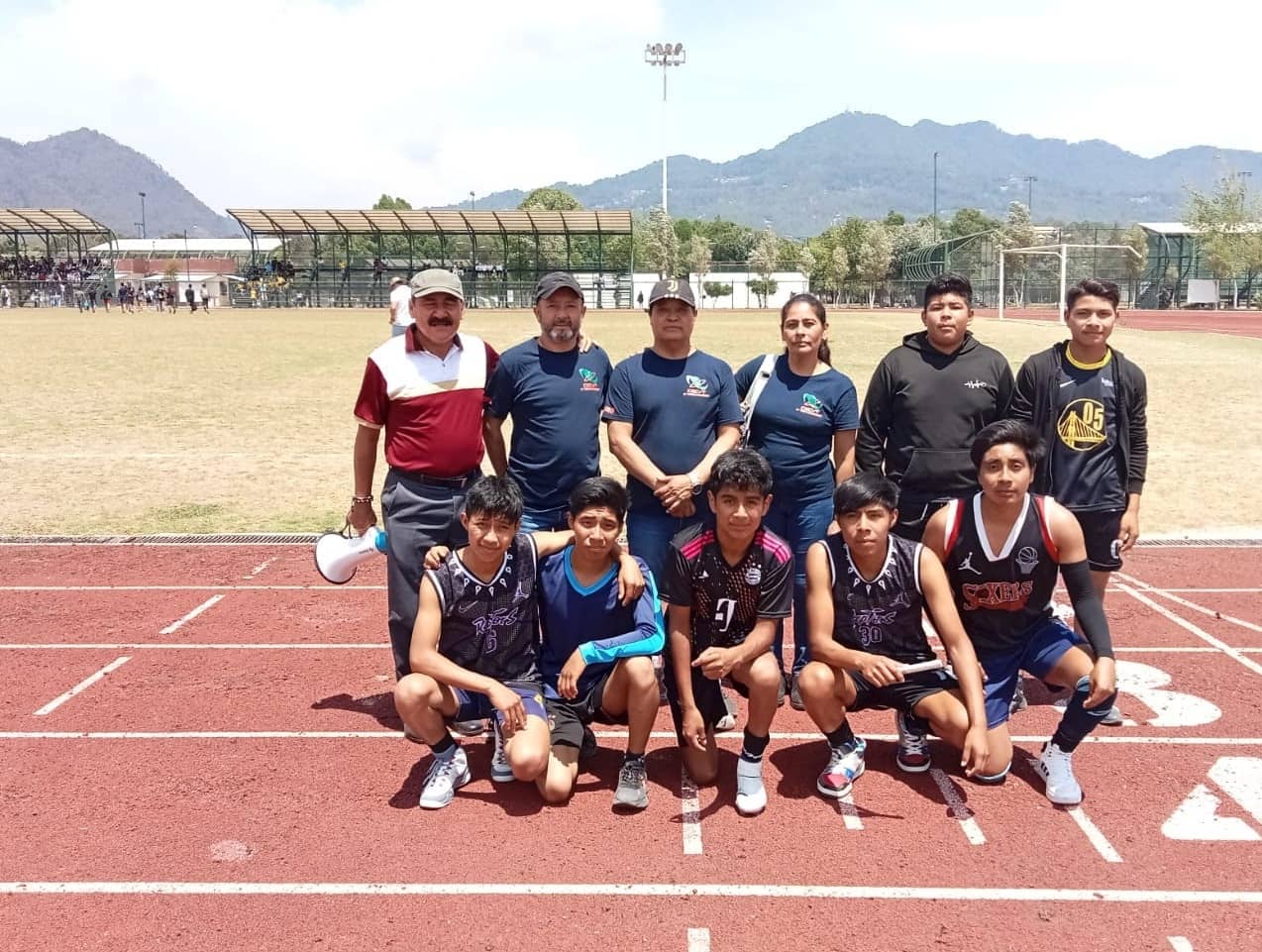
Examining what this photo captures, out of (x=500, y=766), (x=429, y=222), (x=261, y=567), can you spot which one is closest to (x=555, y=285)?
(x=500, y=766)

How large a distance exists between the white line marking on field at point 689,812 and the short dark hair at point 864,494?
1282mm

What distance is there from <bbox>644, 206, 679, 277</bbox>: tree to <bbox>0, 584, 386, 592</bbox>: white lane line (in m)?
71.3

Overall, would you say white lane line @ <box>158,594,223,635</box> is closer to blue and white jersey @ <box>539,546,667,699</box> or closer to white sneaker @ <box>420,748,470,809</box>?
white sneaker @ <box>420,748,470,809</box>

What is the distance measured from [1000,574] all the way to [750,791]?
1.40 m

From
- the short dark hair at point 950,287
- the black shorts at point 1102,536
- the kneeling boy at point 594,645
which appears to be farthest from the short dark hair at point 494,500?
the black shorts at point 1102,536

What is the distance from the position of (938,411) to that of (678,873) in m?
2.46

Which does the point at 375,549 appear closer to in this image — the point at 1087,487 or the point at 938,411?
the point at 938,411

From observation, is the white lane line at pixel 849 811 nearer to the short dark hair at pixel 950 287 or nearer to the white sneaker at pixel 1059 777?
the white sneaker at pixel 1059 777

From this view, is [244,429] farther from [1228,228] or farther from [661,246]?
[661,246]

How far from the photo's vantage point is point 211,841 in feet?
12.4

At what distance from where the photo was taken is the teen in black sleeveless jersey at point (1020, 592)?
4.10 meters

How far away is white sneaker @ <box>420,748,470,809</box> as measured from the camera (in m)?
4.06

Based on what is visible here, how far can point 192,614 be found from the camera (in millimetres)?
6527

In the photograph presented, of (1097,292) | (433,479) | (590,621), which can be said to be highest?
→ (1097,292)
